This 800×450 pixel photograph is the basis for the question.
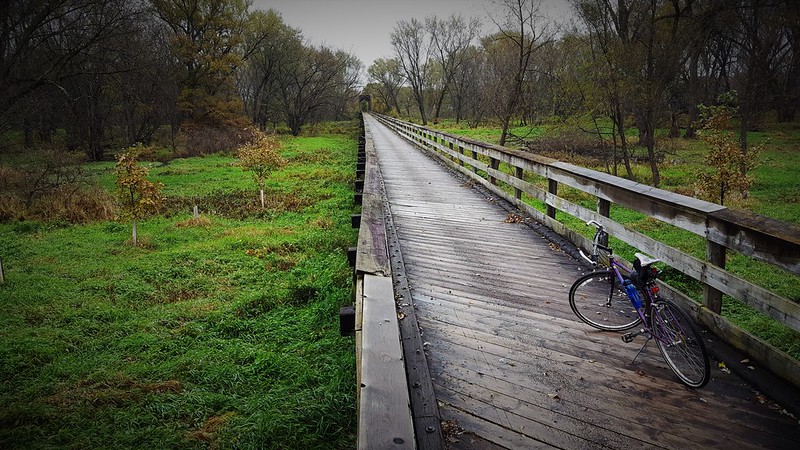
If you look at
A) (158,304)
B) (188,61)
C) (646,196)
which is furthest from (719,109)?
(188,61)

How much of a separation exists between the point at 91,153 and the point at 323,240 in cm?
2339

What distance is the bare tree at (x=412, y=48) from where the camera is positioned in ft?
193

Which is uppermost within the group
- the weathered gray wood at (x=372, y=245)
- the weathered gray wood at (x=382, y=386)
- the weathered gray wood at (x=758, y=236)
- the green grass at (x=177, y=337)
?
the weathered gray wood at (x=758, y=236)

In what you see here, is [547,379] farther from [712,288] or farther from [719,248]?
[719,248]

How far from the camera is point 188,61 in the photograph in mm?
33094

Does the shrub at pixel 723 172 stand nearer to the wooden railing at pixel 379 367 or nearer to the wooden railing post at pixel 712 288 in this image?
the wooden railing post at pixel 712 288

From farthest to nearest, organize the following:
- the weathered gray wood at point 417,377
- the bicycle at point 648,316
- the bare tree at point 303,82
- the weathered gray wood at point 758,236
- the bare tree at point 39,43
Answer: the bare tree at point 303,82, the bare tree at point 39,43, the bicycle at point 648,316, the weathered gray wood at point 758,236, the weathered gray wood at point 417,377

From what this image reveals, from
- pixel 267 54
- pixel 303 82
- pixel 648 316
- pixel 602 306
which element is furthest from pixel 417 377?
pixel 303 82

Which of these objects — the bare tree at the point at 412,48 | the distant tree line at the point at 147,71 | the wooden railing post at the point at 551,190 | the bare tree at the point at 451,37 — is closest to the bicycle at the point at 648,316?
the wooden railing post at the point at 551,190

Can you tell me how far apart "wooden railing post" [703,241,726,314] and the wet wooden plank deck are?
2.12 ft

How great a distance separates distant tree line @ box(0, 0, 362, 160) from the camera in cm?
1534

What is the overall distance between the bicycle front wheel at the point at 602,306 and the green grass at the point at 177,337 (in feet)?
6.92

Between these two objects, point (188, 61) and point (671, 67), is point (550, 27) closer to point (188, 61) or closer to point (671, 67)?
point (671, 67)

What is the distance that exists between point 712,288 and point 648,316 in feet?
2.22
